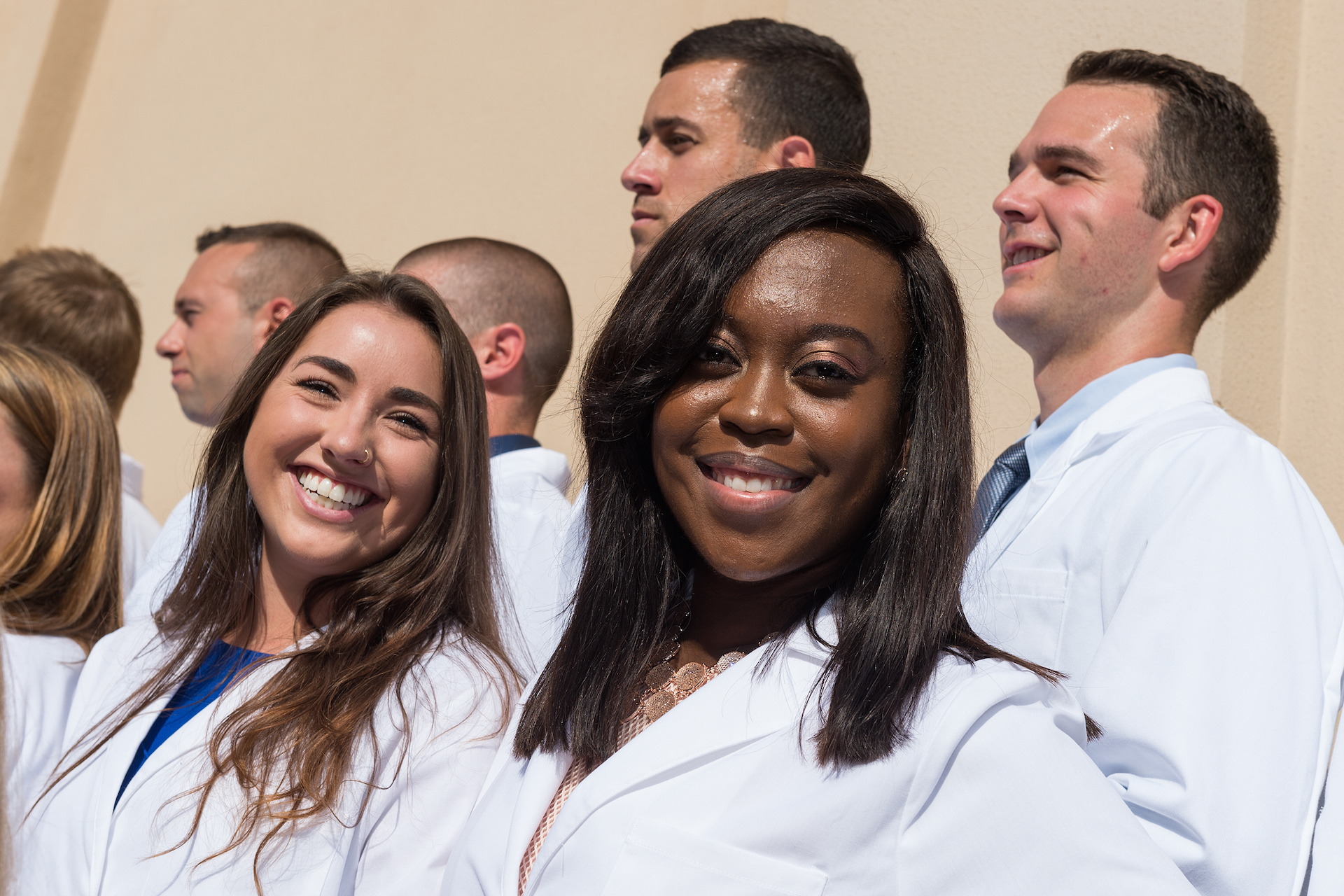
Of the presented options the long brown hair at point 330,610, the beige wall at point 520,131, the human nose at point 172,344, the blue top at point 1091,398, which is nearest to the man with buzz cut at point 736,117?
the beige wall at point 520,131

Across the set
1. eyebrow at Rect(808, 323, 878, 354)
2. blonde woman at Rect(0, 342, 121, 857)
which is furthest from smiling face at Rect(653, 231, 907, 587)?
blonde woman at Rect(0, 342, 121, 857)

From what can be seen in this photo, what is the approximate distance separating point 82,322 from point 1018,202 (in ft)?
9.99

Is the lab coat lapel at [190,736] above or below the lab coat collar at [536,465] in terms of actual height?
below

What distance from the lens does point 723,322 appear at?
1550 mm

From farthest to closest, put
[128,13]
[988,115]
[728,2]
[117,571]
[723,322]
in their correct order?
1. [128,13]
2. [728,2]
3. [988,115]
4. [117,571]
5. [723,322]

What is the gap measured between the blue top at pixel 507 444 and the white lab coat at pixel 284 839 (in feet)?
4.55

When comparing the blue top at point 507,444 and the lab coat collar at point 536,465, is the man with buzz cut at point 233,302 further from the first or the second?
the lab coat collar at point 536,465

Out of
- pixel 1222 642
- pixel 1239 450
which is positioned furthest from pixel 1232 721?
pixel 1239 450

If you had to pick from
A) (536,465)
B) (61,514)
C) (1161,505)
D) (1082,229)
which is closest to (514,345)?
(536,465)

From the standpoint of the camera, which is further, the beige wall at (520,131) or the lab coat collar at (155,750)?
the beige wall at (520,131)

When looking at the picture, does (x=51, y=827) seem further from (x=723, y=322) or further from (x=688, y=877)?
(x=723, y=322)

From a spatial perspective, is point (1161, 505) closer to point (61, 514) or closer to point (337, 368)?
point (337, 368)

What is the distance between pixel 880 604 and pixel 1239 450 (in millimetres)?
917

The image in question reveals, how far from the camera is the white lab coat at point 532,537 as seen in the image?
2584mm
